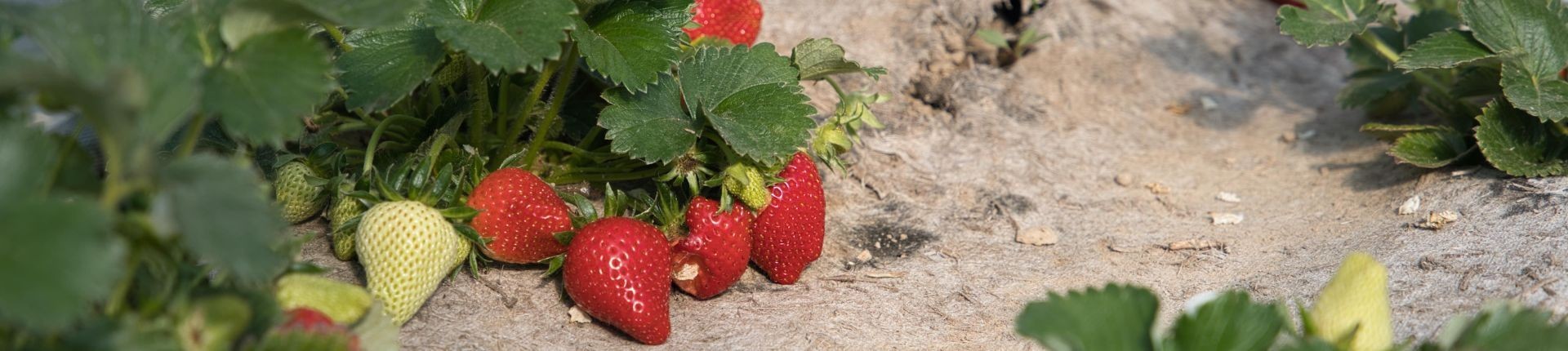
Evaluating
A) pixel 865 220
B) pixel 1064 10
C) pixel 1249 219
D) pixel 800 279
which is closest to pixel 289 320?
pixel 800 279

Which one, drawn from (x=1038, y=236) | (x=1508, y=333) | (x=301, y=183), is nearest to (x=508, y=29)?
(x=301, y=183)

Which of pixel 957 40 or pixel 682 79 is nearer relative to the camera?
pixel 682 79

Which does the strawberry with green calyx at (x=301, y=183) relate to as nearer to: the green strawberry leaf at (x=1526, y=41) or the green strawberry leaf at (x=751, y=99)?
the green strawberry leaf at (x=751, y=99)

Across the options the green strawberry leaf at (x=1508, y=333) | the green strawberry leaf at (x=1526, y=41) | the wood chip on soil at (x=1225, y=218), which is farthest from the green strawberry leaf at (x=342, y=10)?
the green strawberry leaf at (x=1526, y=41)

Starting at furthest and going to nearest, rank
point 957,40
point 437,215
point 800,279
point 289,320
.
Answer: point 957,40
point 800,279
point 437,215
point 289,320

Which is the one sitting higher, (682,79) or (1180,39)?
(682,79)

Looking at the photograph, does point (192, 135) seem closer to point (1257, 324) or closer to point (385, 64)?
point (385, 64)

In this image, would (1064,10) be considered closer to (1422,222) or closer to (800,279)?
(1422,222)
